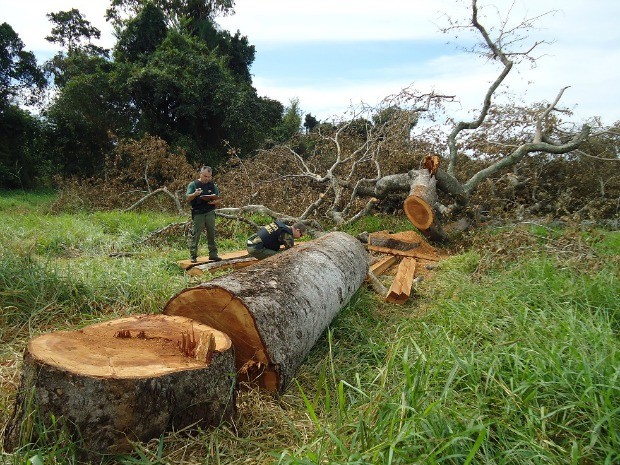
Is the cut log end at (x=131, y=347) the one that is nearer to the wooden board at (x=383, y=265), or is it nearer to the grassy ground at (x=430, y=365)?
the grassy ground at (x=430, y=365)

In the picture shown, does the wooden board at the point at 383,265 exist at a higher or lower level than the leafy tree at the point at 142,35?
lower

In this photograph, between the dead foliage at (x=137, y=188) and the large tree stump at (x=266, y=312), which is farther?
the dead foliage at (x=137, y=188)

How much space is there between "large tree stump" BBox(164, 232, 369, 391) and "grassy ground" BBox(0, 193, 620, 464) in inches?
6.9

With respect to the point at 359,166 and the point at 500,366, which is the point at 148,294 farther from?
the point at 359,166

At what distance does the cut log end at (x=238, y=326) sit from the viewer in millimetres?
2476

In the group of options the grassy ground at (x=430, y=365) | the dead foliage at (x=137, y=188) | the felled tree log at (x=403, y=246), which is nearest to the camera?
the grassy ground at (x=430, y=365)

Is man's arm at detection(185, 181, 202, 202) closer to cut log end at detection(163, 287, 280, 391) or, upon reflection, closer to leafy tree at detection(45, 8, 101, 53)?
cut log end at detection(163, 287, 280, 391)

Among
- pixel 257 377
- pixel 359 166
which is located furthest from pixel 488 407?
pixel 359 166

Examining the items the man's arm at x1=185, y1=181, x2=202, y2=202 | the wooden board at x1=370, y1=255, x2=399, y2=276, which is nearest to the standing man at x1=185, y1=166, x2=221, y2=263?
the man's arm at x1=185, y1=181, x2=202, y2=202

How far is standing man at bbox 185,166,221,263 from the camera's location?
5473 mm

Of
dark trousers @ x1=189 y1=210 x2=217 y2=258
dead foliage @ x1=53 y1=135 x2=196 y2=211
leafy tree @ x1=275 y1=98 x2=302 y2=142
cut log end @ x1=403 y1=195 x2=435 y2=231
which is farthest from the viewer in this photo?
leafy tree @ x1=275 y1=98 x2=302 y2=142

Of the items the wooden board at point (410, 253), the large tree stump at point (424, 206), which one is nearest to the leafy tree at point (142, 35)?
the large tree stump at point (424, 206)

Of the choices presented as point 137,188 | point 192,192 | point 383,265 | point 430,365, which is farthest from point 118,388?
point 137,188

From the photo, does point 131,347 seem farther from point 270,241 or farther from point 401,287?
point 401,287
